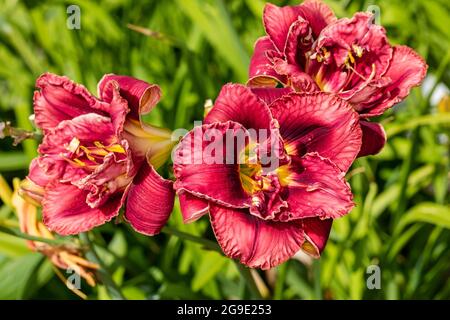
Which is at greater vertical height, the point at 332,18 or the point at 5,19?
the point at 332,18

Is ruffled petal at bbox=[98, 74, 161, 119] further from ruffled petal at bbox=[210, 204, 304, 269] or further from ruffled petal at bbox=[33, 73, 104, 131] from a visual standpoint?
ruffled petal at bbox=[210, 204, 304, 269]

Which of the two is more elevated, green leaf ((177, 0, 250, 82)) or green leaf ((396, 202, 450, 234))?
green leaf ((177, 0, 250, 82))

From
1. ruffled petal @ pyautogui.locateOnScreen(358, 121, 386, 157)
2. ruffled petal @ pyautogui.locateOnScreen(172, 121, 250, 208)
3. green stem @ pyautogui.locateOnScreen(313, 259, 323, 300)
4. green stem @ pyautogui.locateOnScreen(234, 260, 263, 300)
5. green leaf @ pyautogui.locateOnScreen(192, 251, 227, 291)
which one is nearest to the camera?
ruffled petal @ pyautogui.locateOnScreen(172, 121, 250, 208)

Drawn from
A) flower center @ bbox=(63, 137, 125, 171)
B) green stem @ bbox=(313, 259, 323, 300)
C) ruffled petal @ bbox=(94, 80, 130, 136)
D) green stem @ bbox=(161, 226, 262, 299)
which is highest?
ruffled petal @ bbox=(94, 80, 130, 136)

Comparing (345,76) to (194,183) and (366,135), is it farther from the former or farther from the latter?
(194,183)

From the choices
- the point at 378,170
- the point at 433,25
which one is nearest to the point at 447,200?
the point at 378,170

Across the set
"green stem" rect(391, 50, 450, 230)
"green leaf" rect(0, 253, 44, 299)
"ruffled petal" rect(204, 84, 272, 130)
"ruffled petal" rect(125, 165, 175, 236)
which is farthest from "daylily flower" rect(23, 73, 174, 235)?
"green stem" rect(391, 50, 450, 230)

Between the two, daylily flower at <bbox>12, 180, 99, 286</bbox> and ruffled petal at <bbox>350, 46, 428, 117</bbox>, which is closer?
ruffled petal at <bbox>350, 46, 428, 117</bbox>
